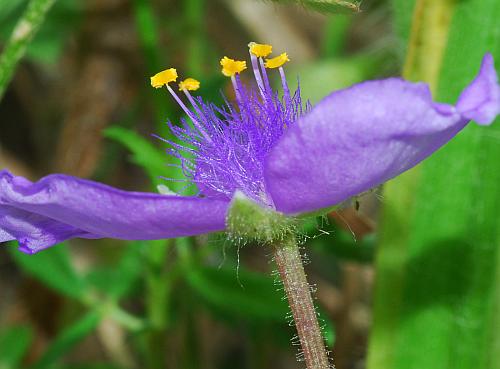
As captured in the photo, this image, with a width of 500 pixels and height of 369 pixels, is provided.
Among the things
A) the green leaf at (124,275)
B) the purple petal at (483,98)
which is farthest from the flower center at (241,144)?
the green leaf at (124,275)

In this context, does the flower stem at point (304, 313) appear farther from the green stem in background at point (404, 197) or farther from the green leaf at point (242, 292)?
the green leaf at point (242, 292)

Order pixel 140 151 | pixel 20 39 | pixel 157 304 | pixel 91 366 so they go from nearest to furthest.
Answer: pixel 20 39 → pixel 140 151 → pixel 157 304 → pixel 91 366

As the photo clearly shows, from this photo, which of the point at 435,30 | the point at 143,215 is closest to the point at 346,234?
the point at 435,30

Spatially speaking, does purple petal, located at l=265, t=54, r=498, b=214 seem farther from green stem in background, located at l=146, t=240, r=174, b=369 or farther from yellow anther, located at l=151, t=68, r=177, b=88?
green stem in background, located at l=146, t=240, r=174, b=369

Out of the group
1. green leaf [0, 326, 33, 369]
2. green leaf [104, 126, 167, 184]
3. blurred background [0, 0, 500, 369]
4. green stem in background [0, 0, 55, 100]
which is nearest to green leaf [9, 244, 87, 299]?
blurred background [0, 0, 500, 369]

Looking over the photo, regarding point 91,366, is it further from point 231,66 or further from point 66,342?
point 231,66

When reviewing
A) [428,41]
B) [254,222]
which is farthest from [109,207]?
[428,41]

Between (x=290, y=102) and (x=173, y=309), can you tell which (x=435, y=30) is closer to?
(x=290, y=102)
